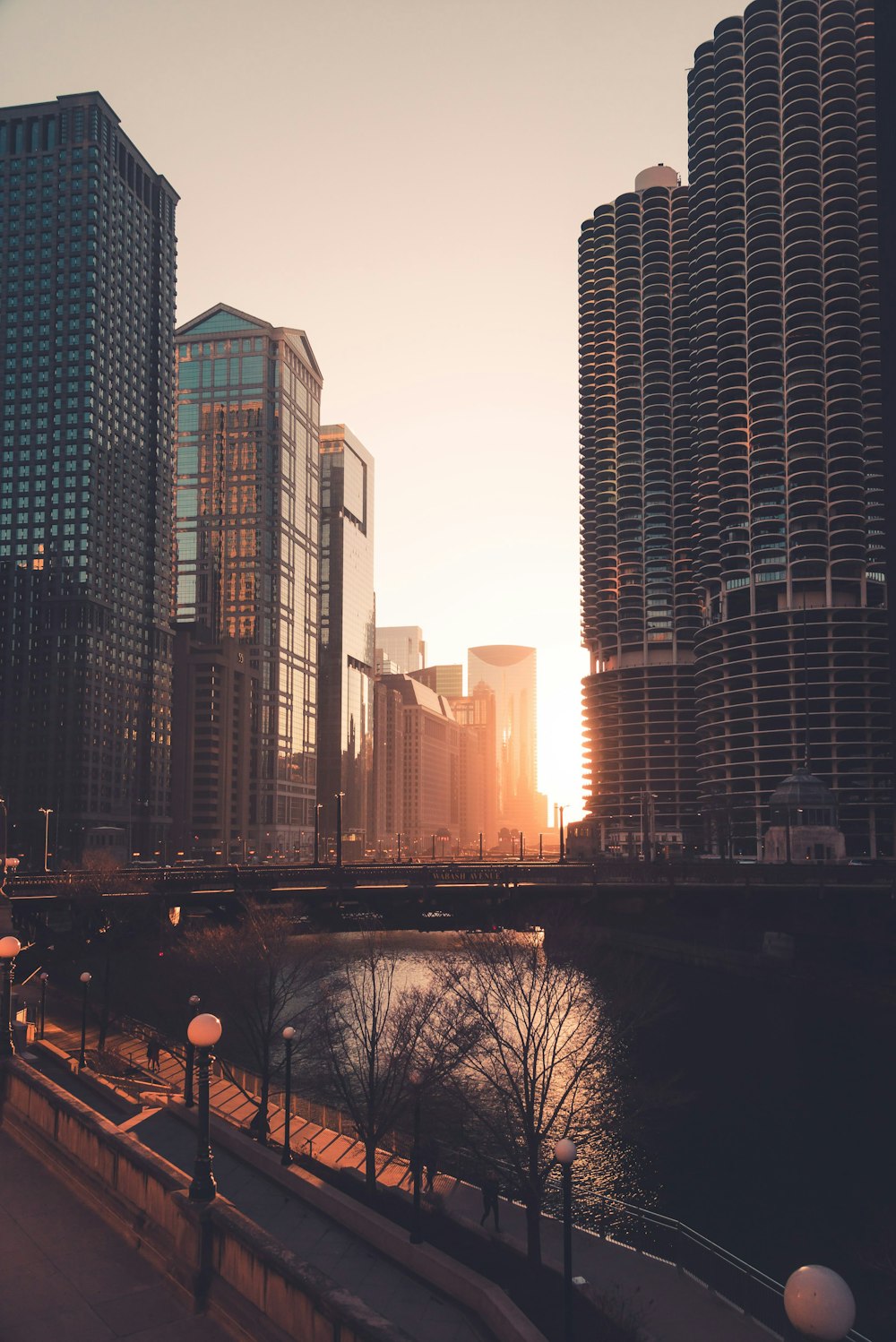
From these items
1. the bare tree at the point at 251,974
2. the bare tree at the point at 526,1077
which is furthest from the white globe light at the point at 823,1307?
the bare tree at the point at 251,974

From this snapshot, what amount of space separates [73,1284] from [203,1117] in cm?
313

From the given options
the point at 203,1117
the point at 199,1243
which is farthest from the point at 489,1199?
the point at 199,1243

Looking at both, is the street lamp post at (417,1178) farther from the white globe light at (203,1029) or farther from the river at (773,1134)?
the white globe light at (203,1029)

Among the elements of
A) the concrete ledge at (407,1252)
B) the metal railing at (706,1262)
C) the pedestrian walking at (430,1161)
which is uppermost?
the concrete ledge at (407,1252)

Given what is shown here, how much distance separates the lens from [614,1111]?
198 feet

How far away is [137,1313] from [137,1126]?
2868 centimetres

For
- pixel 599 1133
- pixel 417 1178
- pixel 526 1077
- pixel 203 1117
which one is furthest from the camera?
pixel 599 1133

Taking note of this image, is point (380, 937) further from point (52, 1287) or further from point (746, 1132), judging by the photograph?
point (52, 1287)

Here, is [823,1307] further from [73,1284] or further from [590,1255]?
[590,1255]

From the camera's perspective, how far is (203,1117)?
19484 mm

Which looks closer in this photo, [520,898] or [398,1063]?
[398,1063]

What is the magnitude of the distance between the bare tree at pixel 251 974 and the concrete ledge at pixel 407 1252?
1975cm

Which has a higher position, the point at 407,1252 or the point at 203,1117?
the point at 203,1117

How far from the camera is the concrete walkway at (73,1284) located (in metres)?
16.0
